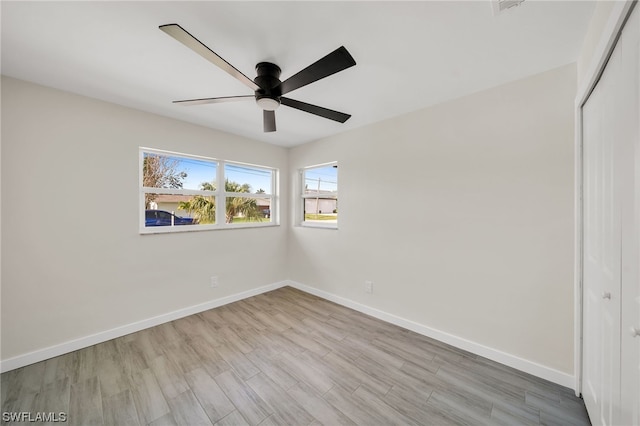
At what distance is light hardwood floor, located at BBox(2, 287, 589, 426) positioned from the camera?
58.3 inches

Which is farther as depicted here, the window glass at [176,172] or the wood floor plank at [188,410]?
the window glass at [176,172]

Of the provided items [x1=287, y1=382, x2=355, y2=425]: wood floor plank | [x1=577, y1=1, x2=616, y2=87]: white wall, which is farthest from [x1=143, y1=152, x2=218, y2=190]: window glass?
[x1=577, y1=1, x2=616, y2=87]: white wall

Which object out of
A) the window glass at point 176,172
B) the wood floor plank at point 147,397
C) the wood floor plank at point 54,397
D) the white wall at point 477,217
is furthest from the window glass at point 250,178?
the wood floor plank at point 54,397

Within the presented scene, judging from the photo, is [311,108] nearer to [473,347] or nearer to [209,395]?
[209,395]

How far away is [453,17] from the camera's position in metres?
1.28

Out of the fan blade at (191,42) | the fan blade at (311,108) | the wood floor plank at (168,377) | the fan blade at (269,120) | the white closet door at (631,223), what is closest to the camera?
the white closet door at (631,223)

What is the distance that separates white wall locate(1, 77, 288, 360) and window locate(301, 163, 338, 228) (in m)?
1.67

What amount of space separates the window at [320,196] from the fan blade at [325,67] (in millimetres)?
1885

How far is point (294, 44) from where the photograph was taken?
148 centimetres

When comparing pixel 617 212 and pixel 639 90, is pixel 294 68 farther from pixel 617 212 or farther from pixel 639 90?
pixel 617 212

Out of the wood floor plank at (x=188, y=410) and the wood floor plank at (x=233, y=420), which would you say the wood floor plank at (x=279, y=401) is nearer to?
the wood floor plank at (x=233, y=420)

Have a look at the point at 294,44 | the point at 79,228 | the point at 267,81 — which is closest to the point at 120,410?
the point at 79,228

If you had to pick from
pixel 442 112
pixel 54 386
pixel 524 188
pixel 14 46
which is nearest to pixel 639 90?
pixel 524 188

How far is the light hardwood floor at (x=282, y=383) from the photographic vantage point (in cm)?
148
